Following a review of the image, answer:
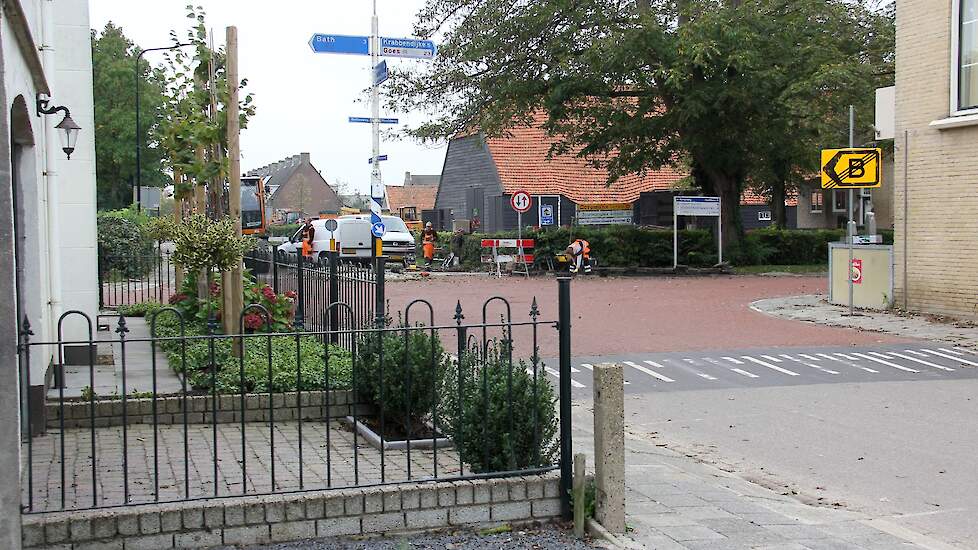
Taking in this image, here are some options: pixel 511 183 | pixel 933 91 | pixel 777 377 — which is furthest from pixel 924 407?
pixel 511 183

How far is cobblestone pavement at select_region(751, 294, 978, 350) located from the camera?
15727mm

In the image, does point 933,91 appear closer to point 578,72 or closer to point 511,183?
point 578,72

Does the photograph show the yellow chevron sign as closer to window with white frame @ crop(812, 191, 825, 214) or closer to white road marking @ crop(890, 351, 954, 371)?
white road marking @ crop(890, 351, 954, 371)

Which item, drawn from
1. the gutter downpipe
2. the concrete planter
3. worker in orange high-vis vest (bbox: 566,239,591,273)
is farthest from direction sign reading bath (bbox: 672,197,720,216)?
the concrete planter

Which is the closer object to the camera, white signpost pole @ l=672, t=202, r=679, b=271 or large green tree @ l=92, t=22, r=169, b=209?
white signpost pole @ l=672, t=202, r=679, b=271

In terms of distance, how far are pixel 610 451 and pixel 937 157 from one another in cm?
1393

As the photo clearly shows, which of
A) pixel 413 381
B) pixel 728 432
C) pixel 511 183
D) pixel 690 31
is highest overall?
pixel 690 31

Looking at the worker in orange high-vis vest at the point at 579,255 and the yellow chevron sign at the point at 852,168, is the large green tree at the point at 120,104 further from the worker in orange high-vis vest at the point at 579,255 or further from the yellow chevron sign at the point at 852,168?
the yellow chevron sign at the point at 852,168

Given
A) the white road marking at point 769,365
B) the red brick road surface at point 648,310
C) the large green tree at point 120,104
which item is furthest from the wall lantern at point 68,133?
the large green tree at point 120,104

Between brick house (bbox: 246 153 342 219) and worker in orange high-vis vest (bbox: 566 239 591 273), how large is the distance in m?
76.2

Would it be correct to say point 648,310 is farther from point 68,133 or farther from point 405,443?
point 405,443

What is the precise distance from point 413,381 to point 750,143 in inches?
1061

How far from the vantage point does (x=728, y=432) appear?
29.9ft

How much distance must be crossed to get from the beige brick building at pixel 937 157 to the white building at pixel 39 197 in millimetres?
13261
